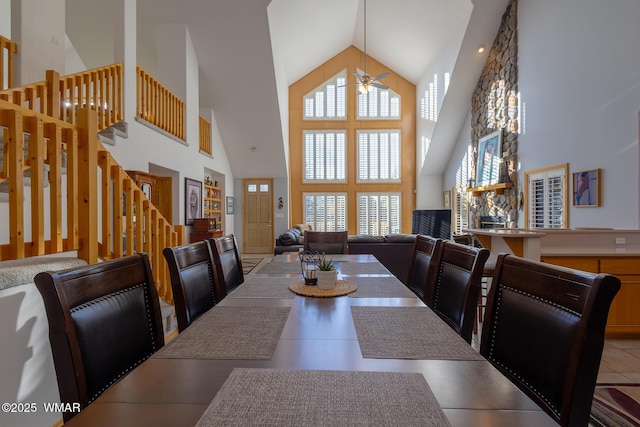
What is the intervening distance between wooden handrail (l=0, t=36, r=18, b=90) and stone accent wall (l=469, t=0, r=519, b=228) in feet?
24.9

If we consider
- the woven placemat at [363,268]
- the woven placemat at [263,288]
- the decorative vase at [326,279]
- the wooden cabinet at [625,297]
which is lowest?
the wooden cabinet at [625,297]

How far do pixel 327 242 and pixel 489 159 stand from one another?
537cm

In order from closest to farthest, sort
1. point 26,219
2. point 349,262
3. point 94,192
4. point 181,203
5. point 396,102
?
point 94,192, point 349,262, point 26,219, point 181,203, point 396,102

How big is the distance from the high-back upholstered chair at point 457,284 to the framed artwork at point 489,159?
19.0ft

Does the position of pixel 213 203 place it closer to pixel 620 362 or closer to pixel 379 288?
pixel 379 288

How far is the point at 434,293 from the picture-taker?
5.74 ft

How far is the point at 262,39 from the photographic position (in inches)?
242

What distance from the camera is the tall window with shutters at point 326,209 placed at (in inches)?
396

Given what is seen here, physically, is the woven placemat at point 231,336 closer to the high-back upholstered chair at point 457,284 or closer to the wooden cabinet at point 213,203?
the high-back upholstered chair at point 457,284

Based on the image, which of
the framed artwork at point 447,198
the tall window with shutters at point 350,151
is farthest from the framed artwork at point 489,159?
the tall window with shutters at point 350,151

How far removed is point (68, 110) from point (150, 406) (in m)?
4.06

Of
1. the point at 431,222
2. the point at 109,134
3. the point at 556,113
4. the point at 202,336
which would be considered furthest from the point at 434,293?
the point at 431,222

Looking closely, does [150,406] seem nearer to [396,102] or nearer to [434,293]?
[434,293]

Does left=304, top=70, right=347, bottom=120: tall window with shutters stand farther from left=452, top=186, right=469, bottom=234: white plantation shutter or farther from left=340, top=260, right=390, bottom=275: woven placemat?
left=340, top=260, right=390, bottom=275: woven placemat
